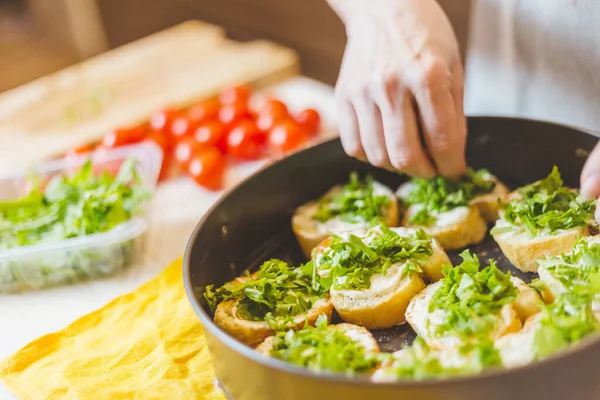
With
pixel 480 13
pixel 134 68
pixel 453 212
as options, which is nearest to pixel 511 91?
pixel 480 13

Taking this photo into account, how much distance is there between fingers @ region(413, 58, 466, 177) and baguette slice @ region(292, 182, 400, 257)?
22 centimetres

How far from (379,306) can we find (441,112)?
449 mm

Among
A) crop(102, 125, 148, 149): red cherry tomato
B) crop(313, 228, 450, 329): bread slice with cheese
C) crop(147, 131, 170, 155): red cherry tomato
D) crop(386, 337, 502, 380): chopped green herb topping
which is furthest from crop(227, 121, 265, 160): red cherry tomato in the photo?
crop(386, 337, 502, 380): chopped green herb topping

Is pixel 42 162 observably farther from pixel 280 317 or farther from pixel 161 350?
pixel 280 317

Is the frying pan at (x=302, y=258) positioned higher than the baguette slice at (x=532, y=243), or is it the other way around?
the frying pan at (x=302, y=258)

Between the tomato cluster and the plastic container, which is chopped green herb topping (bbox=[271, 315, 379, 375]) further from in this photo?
the tomato cluster

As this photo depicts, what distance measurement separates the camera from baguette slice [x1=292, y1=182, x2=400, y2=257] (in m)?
1.75

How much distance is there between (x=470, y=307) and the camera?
1.31 meters

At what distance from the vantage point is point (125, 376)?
58.8 inches

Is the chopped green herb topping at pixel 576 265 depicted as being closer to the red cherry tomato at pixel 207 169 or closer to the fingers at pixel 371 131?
the fingers at pixel 371 131

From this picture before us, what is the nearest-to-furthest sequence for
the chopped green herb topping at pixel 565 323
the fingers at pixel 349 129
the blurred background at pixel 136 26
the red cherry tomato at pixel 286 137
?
1. the chopped green herb topping at pixel 565 323
2. the fingers at pixel 349 129
3. the red cherry tomato at pixel 286 137
4. the blurred background at pixel 136 26

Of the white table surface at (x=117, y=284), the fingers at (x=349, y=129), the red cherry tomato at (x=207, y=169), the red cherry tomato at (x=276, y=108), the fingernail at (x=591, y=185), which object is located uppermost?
the fingers at (x=349, y=129)

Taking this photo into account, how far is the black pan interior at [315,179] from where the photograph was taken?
65.6 inches

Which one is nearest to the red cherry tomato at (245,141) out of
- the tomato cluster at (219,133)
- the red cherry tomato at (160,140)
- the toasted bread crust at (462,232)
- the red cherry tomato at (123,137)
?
the tomato cluster at (219,133)
